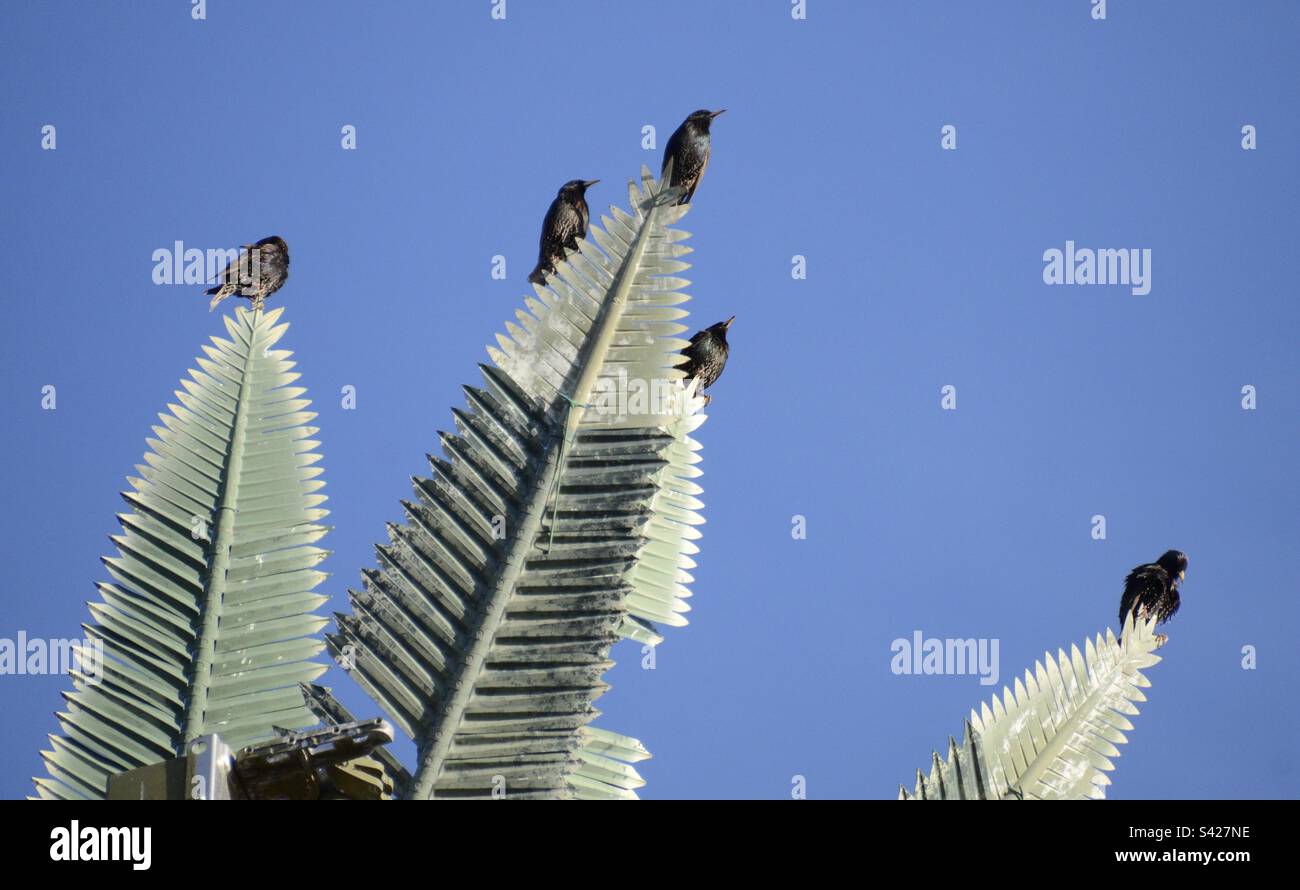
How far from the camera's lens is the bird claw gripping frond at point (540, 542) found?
249 inches

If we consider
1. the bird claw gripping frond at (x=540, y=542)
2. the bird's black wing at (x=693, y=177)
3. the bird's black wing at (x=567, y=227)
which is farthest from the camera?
the bird's black wing at (x=567, y=227)

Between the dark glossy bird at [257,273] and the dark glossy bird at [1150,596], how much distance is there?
13.1 ft

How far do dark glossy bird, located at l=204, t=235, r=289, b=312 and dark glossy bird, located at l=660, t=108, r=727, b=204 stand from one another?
6.35 feet

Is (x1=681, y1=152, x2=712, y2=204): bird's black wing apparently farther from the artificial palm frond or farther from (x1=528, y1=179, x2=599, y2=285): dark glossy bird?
the artificial palm frond

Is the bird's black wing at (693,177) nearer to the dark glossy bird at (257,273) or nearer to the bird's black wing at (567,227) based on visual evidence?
the bird's black wing at (567,227)

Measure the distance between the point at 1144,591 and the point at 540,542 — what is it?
9.58 ft

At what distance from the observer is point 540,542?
257 inches

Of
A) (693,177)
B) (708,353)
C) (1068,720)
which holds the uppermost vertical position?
(693,177)

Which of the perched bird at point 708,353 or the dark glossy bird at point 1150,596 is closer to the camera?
the perched bird at point 708,353

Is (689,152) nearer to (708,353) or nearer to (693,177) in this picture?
(693,177)

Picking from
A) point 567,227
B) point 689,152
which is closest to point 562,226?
point 567,227

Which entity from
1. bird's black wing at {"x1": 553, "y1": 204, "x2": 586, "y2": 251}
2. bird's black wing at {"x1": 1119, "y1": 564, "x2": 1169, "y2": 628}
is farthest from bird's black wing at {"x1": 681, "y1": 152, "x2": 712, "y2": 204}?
bird's black wing at {"x1": 1119, "y1": 564, "x2": 1169, "y2": 628}

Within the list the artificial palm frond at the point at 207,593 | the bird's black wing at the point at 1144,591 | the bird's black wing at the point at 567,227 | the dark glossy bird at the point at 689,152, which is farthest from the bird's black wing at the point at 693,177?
the bird's black wing at the point at 1144,591
